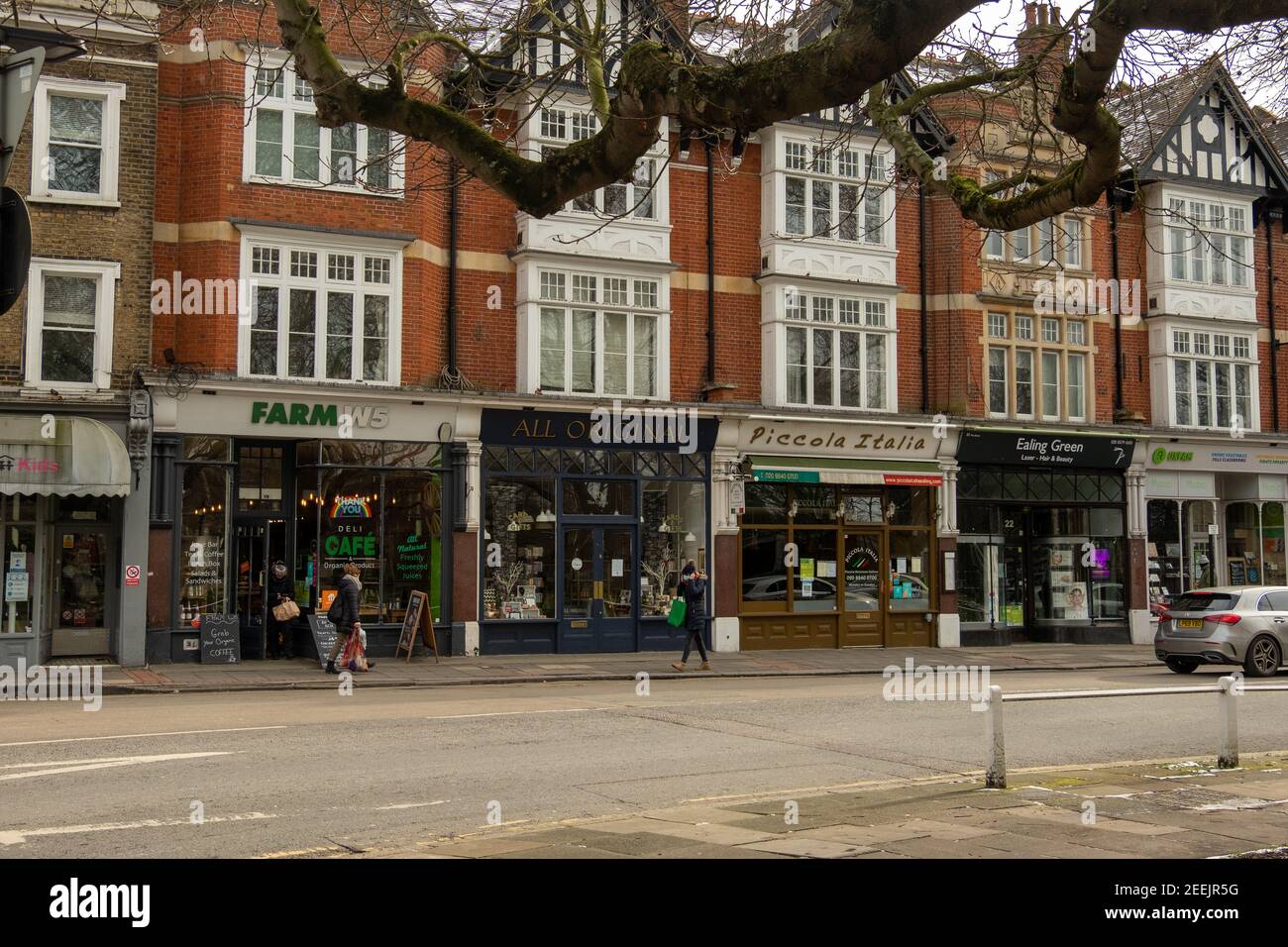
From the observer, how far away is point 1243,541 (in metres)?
32.0

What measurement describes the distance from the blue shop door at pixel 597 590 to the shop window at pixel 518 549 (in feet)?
1.23

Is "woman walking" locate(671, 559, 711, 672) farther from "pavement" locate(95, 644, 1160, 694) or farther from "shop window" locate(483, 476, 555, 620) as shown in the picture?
"shop window" locate(483, 476, 555, 620)

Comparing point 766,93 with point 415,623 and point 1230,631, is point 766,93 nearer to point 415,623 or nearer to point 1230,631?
point 415,623

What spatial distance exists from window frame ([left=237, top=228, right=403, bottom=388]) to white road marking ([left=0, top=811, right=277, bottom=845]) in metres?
13.7

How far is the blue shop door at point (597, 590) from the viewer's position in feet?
80.5

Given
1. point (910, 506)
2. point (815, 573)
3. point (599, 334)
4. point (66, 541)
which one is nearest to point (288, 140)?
point (599, 334)

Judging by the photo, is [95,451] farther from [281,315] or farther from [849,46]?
[849,46]

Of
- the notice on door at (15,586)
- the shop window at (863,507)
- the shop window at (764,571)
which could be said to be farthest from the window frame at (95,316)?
the shop window at (863,507)

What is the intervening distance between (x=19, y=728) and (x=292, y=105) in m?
12.6

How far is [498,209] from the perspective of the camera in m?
24.8

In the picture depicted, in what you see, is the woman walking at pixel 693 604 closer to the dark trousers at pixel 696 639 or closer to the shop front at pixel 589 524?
the dark trousers at pixel 696 639

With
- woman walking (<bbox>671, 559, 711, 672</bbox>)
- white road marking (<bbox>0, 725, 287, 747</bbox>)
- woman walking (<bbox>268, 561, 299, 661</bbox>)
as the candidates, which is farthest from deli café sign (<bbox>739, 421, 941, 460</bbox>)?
white road marking (<bbox>0, 725, 287, 747</bbox>)

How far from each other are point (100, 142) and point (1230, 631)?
2031cm

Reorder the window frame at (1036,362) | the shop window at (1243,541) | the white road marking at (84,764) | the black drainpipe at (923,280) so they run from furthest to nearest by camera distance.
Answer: the shop window at (1243,541)
the window frame at (1036,362)
the black drainpipe at (923,280)
the white road marking at (84,764)
